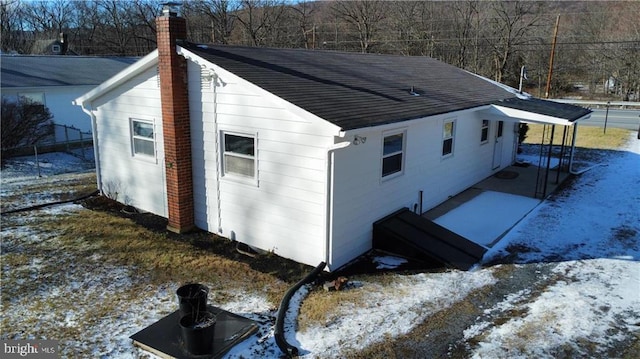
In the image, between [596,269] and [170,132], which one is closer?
[596,269]

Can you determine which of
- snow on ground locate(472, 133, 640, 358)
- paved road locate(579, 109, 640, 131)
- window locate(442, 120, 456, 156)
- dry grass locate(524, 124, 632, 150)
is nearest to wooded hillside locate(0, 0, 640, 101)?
paved road locate(579, 109, 640, 131)

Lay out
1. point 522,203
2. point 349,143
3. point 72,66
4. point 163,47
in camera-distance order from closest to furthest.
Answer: point 349,143 < point 163,47 < point 522,203 < point 72,66

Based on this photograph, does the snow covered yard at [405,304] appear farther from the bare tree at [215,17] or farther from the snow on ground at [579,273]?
the bare tree at [215,17]

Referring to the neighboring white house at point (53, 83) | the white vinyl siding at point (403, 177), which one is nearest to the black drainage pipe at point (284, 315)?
the white vinyl siding at point (403, 177)

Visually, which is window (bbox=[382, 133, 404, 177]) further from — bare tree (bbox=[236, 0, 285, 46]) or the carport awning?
bare tree (bbox=[236, 0, 285, 46])

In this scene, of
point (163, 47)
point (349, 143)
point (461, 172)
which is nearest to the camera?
point (349, 143)

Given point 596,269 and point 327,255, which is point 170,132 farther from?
point 596,269

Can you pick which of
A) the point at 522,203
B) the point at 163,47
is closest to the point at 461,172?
the point at 522,203
